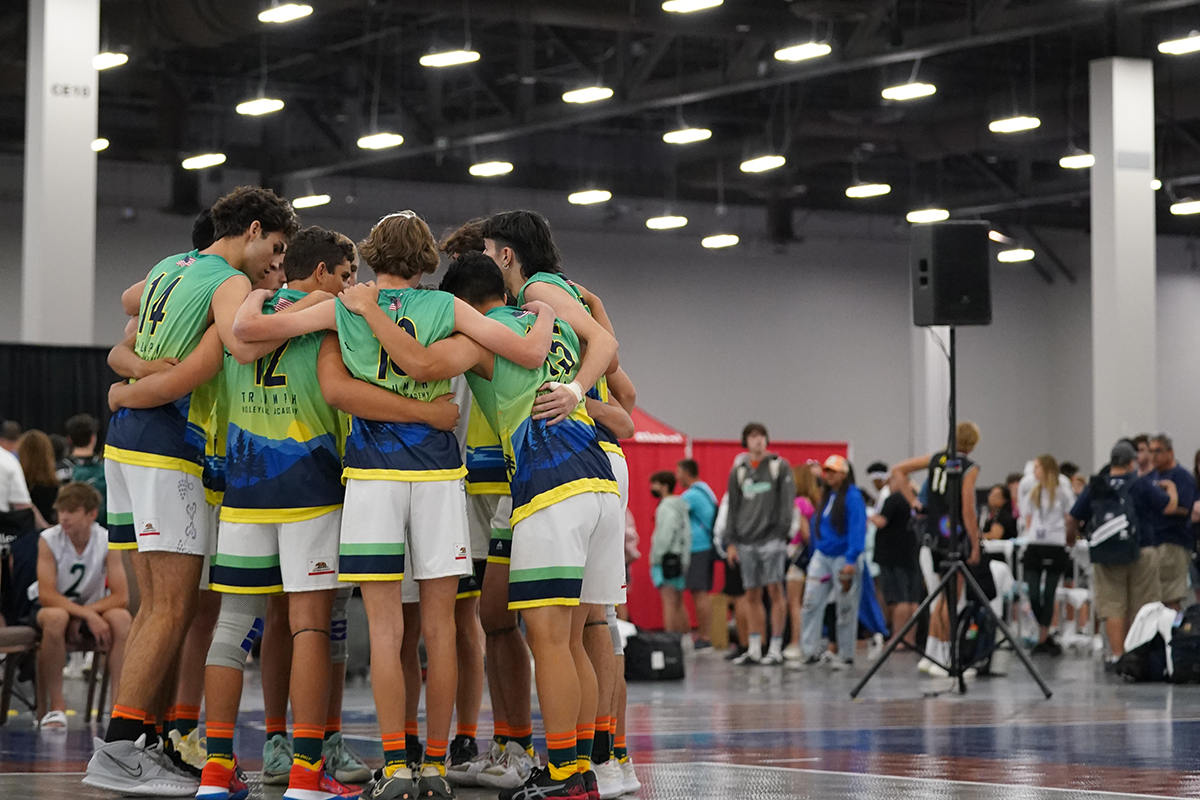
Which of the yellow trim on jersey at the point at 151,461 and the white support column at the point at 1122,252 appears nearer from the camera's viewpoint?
the yellow trim on jersey at the point at 151,461

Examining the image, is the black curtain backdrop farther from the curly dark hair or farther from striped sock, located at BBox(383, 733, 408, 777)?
striped sock, located at BBox(383, 733, 408, 777)

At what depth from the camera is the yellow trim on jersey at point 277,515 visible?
435 cm

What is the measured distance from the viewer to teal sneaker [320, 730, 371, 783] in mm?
4863

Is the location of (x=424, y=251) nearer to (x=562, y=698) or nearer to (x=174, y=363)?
(x=174, y=363)

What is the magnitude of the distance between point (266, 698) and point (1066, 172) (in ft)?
68.2

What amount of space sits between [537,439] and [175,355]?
1155mm

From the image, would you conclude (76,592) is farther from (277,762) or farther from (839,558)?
(839,558)

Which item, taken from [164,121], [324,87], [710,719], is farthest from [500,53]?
[710,719]

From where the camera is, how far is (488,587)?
4.74 meters

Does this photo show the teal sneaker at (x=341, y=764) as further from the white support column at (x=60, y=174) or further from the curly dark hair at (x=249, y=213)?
the white support column at (x=60, y=174)

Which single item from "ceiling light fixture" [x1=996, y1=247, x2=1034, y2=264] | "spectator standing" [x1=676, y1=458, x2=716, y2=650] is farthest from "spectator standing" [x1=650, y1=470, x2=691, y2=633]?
"ceiling light fixture" [x1=996, y1=247, x2=1034, y2=264]

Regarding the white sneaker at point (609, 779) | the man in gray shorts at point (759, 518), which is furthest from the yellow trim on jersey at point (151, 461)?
the man in gray shorts at point (759, 518)

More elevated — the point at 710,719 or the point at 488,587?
the point at 488,587

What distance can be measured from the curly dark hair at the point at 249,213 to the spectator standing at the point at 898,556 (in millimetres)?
8108
